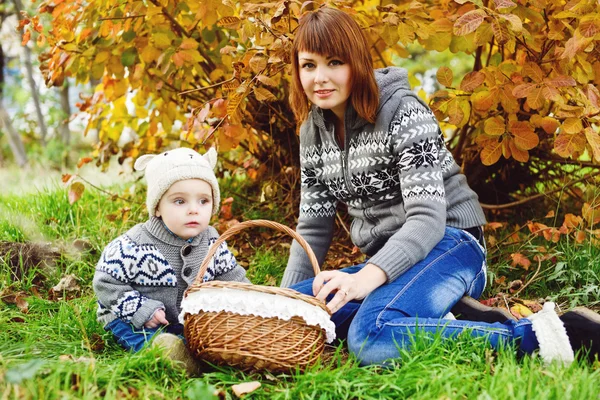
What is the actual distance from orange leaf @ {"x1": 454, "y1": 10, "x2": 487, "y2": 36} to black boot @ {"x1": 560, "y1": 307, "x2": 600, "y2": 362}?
1.05 m

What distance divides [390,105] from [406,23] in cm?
52

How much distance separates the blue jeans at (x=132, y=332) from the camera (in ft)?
7.31

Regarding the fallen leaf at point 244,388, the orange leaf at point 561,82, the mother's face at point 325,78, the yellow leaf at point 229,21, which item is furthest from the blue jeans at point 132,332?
the orange leaf at point 561,82

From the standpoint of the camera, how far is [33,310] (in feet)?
8.98

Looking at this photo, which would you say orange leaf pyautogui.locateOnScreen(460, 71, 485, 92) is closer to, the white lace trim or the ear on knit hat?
the white lace trim

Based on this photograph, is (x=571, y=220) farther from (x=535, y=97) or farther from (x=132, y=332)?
(x=132, y=332)

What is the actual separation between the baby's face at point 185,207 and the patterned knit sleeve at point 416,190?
67cm

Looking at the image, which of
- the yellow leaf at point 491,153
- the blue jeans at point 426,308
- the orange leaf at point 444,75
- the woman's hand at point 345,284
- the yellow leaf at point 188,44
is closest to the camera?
the woman's hand at point 345,284

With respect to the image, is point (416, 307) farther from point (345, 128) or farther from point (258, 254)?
point (258, 254)

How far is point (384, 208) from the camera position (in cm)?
255

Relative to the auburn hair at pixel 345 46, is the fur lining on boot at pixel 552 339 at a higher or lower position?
lower

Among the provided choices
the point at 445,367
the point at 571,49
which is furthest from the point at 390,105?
the point at 445,367

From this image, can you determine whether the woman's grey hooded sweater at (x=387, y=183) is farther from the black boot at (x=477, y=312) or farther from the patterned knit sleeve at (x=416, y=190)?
the black boot at (x=477, y=312)

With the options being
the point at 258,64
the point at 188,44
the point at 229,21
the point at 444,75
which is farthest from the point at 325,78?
the point at 188,44
